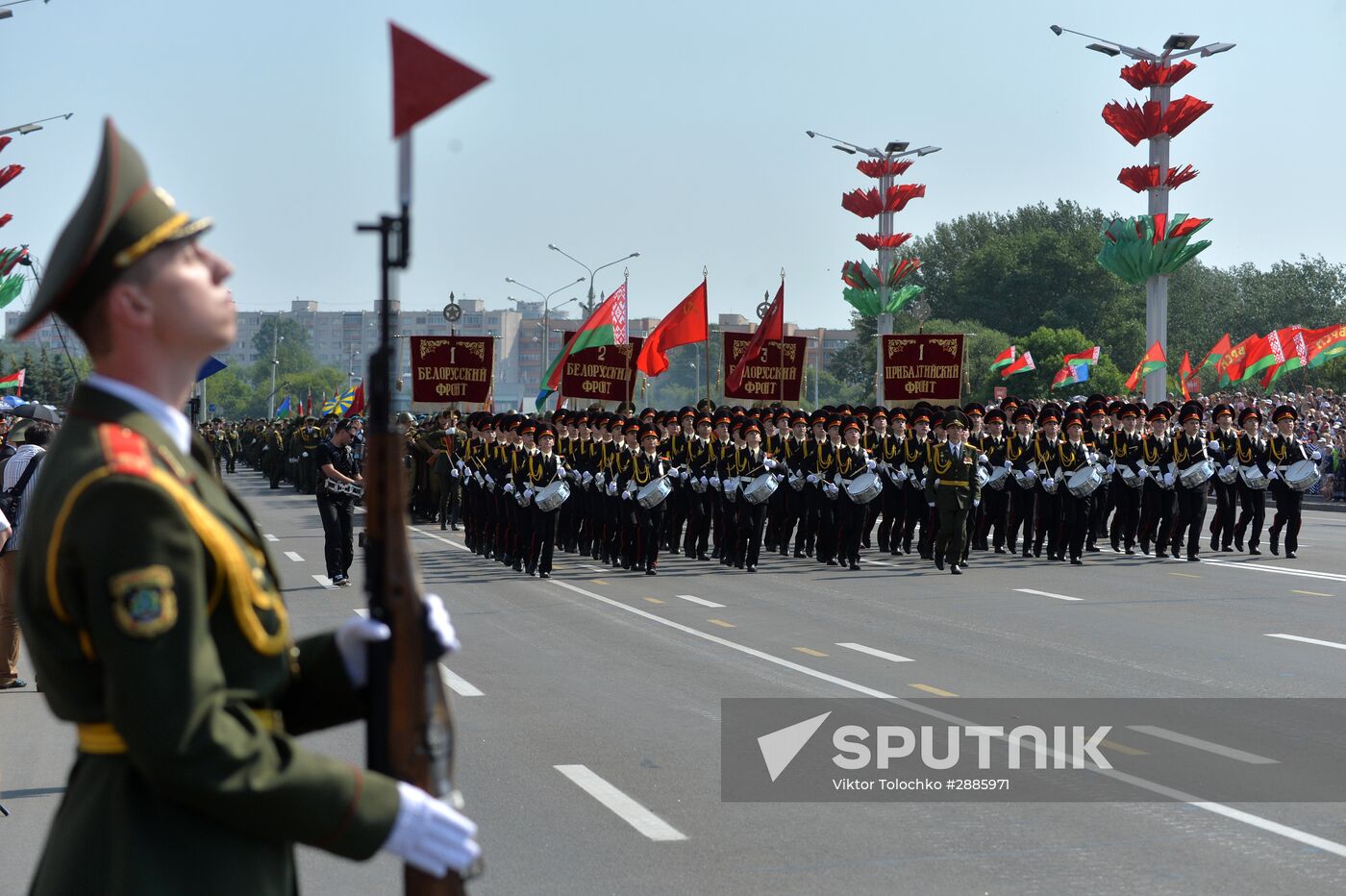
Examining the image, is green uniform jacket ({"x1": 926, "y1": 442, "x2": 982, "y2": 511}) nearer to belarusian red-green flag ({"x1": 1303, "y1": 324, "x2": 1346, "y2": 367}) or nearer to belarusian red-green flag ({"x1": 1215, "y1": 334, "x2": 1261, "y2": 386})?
belarusian red-green flag ({"x1": 1303, "y1": 324, "x2": 1346, "y2": 367})

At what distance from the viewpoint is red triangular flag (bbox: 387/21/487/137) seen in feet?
→ 9.04

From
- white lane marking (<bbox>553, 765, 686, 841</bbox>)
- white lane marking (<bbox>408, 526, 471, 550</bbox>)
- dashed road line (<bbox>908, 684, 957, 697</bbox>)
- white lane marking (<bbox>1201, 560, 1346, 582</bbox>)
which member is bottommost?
white lane marking (<bbox>408, 526, 471, 550</bbox>)

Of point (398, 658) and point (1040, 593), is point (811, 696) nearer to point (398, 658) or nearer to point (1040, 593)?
point (1040, 593)

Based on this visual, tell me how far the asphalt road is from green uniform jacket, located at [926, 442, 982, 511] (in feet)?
3.16

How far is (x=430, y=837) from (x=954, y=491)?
19.1 metres

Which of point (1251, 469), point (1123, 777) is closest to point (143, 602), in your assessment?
point (1123, 777)

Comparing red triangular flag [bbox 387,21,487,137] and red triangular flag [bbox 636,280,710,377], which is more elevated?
red triangular flag [bbox 636,280,710,377]

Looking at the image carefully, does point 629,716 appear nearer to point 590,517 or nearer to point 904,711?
point 904,711

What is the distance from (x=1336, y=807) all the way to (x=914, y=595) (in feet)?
34.3

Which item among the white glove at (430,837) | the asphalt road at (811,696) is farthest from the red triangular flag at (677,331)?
the white glove at (430,837)

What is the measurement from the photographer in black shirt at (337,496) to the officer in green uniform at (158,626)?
16.5m

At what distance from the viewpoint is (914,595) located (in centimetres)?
1819

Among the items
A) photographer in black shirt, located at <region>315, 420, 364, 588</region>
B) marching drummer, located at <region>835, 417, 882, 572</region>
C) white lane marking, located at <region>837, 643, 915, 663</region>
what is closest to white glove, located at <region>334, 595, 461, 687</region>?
white lane marking, located at <region>837, 643, 915, 663</region>

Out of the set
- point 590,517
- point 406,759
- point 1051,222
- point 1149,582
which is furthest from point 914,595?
point 1051,222
